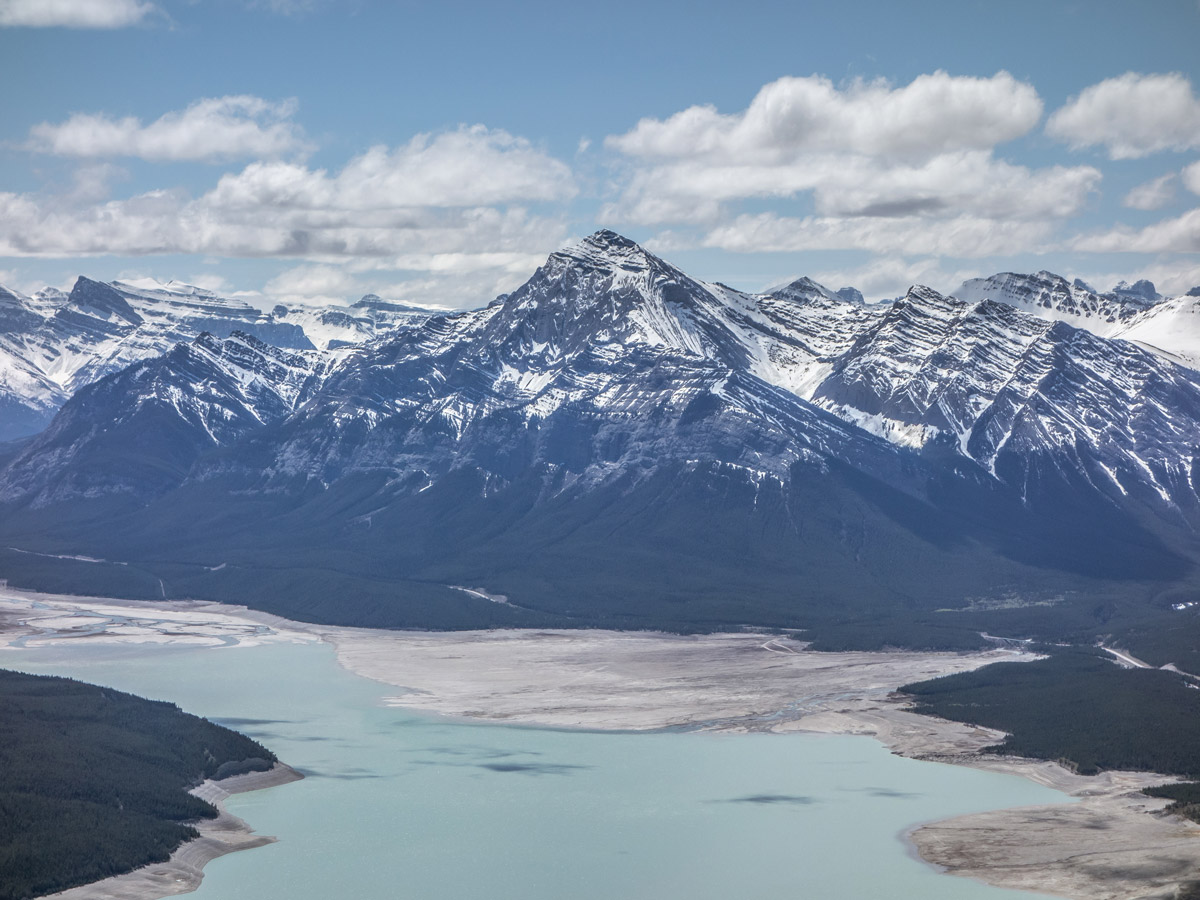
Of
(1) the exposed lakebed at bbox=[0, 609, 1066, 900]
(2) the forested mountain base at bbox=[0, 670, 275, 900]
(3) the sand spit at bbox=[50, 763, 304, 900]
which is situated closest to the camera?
(3) the sand spit at bbox=[50, 763, 304, 900]

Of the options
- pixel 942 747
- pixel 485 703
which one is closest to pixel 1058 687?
pixel 942 747

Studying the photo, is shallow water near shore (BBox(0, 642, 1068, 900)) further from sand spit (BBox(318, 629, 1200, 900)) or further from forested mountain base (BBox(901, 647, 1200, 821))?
forested mountain base (BBox(901, 647, 1200, 821))

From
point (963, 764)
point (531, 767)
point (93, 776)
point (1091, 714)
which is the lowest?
point (963, 764)

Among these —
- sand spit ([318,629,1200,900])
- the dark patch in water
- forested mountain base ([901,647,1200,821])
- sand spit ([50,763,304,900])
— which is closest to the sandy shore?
sand spit ([318,629,1200,900])

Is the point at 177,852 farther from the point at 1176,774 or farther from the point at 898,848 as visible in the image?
the point at 1176,774

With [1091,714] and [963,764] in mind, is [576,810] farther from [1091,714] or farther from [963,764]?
[1091,714]

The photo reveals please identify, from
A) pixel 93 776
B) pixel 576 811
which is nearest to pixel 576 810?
pixel 576 811
